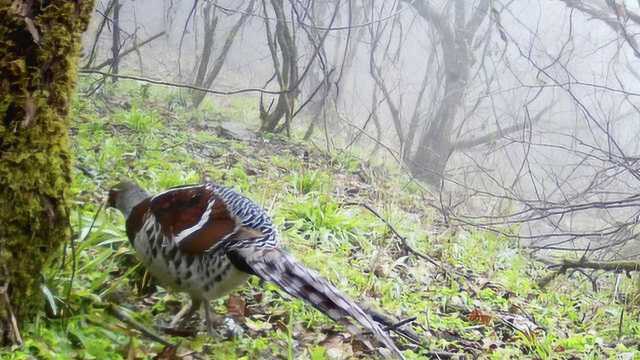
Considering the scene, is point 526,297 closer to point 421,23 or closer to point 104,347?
point 104,347

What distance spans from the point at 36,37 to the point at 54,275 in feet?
3.12

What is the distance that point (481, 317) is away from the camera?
4.29 metres

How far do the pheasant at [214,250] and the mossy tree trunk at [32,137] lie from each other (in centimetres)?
48

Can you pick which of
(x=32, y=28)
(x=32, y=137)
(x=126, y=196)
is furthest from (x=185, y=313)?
(x=32, y=28)

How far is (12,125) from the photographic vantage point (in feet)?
7.24

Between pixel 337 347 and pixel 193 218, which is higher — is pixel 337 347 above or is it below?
below

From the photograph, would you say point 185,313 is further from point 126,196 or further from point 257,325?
point 126,196

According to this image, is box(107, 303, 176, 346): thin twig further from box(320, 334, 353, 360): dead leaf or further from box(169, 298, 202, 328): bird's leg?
box(320, 334, 353, 360): dead leaf

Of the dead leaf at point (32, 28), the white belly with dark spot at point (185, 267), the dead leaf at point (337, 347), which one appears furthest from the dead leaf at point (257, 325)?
the dead leaf at point (32, 28)

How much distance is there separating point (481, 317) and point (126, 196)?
248 centimetres

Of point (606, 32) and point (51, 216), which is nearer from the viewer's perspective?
point (51, 216)

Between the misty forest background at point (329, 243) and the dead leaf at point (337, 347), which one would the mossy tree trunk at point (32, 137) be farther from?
the dead leaf at point (337, 347)

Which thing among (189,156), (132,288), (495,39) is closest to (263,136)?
(189,156)

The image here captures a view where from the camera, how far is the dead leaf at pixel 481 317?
427cm
